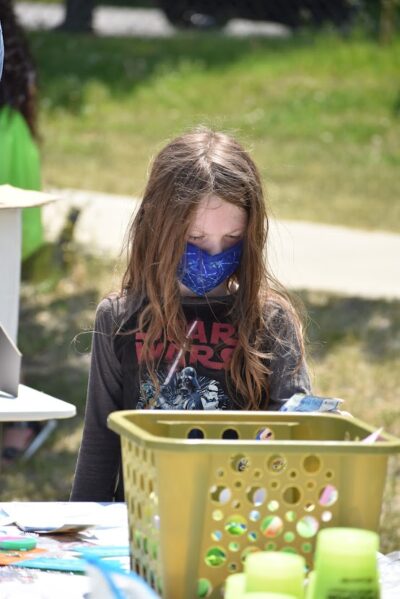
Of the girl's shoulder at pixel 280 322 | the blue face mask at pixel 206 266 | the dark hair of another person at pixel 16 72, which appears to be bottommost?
the girl's shoulder at pixel 280 322

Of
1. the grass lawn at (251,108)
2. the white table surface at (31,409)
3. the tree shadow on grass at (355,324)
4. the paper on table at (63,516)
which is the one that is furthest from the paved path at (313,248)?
the paper on table at (63,516)

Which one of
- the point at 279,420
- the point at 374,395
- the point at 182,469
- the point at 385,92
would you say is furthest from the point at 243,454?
the point at 385,92

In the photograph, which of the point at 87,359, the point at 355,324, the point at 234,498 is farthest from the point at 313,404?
the point at 355,324

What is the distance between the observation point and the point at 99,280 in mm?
8148

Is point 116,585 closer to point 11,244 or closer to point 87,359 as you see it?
point 11,244

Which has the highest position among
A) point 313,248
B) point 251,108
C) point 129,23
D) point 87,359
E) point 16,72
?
point 129,23

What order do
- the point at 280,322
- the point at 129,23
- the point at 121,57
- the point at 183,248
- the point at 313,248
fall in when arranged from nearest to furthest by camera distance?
the point at 183,248, the point at 280,322, the point at 313,248, the point at 121,57, the point at 129,23

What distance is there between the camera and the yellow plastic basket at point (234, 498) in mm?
1597

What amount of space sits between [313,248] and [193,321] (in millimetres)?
6781

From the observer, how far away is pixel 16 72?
489 centimetres

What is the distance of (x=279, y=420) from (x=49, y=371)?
470cm

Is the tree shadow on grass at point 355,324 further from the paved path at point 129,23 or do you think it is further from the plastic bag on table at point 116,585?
the paved path at point 129,23

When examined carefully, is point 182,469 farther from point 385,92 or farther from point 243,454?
point 385,92

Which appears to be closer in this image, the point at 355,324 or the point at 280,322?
the point at 280,322
